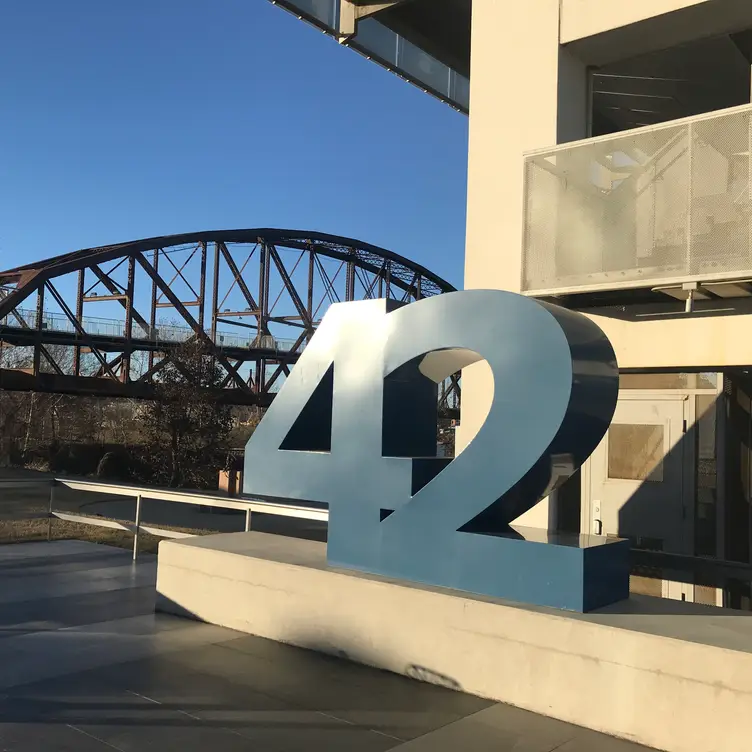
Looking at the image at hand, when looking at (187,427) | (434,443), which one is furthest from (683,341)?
(187,427)

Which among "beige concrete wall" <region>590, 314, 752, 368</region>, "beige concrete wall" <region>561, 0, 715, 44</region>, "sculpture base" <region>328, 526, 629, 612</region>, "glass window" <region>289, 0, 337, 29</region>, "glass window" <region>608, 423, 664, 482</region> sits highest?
"glass window" <region>289, 0, 337, 29</region>

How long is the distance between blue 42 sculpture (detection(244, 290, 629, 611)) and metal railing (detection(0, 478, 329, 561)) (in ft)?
3.32

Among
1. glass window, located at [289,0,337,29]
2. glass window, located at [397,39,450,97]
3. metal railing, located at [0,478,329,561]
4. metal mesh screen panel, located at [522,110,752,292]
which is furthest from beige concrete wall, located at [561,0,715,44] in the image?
metal railing, located at [0,478,329,561]

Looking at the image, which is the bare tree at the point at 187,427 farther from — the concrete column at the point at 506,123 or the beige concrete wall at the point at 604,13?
the beige concrete wall at the point at 604,13

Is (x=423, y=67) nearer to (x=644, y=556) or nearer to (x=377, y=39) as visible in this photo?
(x=377, y=39)

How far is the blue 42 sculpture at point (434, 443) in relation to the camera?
6.05m

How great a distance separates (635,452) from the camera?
9180mm

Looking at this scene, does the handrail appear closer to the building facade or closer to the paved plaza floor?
the building facade

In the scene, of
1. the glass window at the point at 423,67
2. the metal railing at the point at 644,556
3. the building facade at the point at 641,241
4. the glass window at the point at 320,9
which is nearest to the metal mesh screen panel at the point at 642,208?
the building facade at the point at 641,241

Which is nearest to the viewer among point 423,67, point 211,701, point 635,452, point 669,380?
point 211,701

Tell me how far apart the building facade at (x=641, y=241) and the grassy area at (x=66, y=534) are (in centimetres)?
684

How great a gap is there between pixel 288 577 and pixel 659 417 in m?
4.54

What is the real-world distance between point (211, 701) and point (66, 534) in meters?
9.21

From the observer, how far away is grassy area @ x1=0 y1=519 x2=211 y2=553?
1330 centimetres
